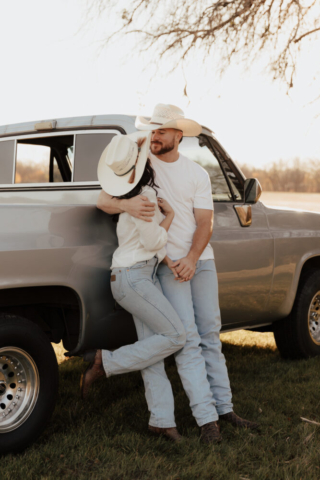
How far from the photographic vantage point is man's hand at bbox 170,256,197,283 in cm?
360

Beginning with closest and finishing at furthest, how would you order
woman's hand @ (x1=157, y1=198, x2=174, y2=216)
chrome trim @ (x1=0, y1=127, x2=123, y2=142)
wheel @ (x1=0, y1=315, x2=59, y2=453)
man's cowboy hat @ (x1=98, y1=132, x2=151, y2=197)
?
wheel @ (x1=0, y1=315, x2=59, y2=453), man's cowboy hat @ (x1=98, y1=132, x2=151, y2=197), woman's hand @ (x1=157, y1=198, x2=174, y2=216), chrome trim @ (x1=0, y1=127, x2=123, y2=142)

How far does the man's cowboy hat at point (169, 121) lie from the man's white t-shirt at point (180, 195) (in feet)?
0.62

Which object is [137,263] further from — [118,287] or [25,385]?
[25,385]

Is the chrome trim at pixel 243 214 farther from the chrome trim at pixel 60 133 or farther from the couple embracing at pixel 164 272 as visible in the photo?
the chrome trim at pixel 60 133

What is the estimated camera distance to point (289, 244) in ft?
16.6

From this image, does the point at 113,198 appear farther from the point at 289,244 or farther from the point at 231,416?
the point at 289,244

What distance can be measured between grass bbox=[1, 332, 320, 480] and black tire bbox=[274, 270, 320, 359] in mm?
514

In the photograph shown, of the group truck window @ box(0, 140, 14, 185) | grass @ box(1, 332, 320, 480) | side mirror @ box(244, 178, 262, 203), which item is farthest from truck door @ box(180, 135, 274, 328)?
truck window @ box(0, 140, 14, 185)

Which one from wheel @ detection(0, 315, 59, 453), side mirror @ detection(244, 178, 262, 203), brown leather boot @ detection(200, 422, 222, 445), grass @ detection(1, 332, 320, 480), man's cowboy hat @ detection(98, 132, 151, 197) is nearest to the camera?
grass @ detection(1, 332, 320, 480)

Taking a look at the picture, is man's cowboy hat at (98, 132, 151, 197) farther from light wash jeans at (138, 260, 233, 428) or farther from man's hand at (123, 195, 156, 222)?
light wash jeans at (138, 260, 233, 428)

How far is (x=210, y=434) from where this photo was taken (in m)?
3.48

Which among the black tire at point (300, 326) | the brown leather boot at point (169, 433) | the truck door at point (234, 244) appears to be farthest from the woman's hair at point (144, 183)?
the black tire at point (300, 326)

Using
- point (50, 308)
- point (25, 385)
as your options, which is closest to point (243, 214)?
point (50, 308)

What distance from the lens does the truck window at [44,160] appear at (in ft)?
16.0
